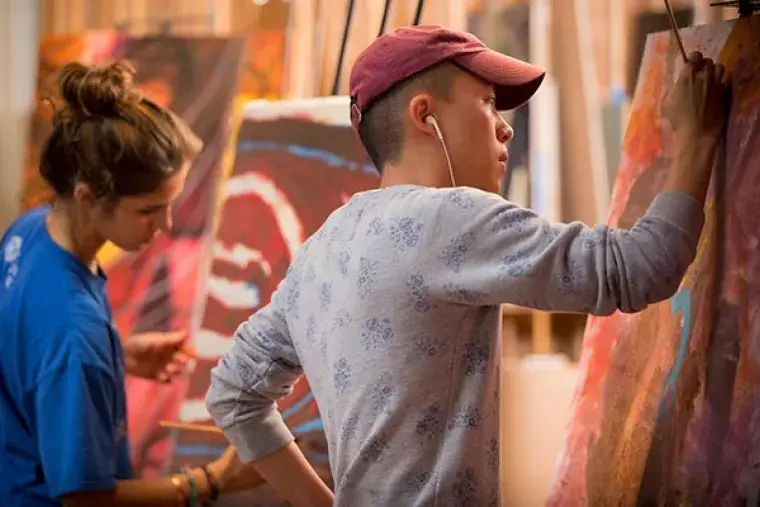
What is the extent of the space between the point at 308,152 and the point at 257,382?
0.80m

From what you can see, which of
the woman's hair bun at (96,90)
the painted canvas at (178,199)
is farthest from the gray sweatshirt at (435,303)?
the painted canvas at (178,199)

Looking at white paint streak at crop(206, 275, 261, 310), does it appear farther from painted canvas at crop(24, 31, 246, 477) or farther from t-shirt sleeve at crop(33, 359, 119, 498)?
t-shirt sleeve at crop(33, 359, 119, 498)

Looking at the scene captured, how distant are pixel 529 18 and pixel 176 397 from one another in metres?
1.14

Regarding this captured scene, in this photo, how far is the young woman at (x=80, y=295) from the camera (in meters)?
1.44

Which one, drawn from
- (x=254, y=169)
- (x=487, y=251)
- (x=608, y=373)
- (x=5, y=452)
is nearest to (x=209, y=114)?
(x=254, y=169)

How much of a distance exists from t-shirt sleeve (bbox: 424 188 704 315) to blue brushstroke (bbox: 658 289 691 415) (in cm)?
26

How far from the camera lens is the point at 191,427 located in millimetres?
1906

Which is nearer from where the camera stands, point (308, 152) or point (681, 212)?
point (681, 212)

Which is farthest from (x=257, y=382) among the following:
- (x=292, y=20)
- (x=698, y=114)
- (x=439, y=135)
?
(x=292, y=20)

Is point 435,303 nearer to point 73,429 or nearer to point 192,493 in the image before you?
point 73,429

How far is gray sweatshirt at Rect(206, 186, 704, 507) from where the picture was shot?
95 cm

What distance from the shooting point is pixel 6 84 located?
256 centimetres

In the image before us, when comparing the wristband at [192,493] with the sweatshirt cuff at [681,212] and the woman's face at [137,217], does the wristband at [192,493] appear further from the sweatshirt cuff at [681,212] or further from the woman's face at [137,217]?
the sweatshirt cuff at [681,212]

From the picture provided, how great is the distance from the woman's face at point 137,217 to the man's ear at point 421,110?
0.64 meters
